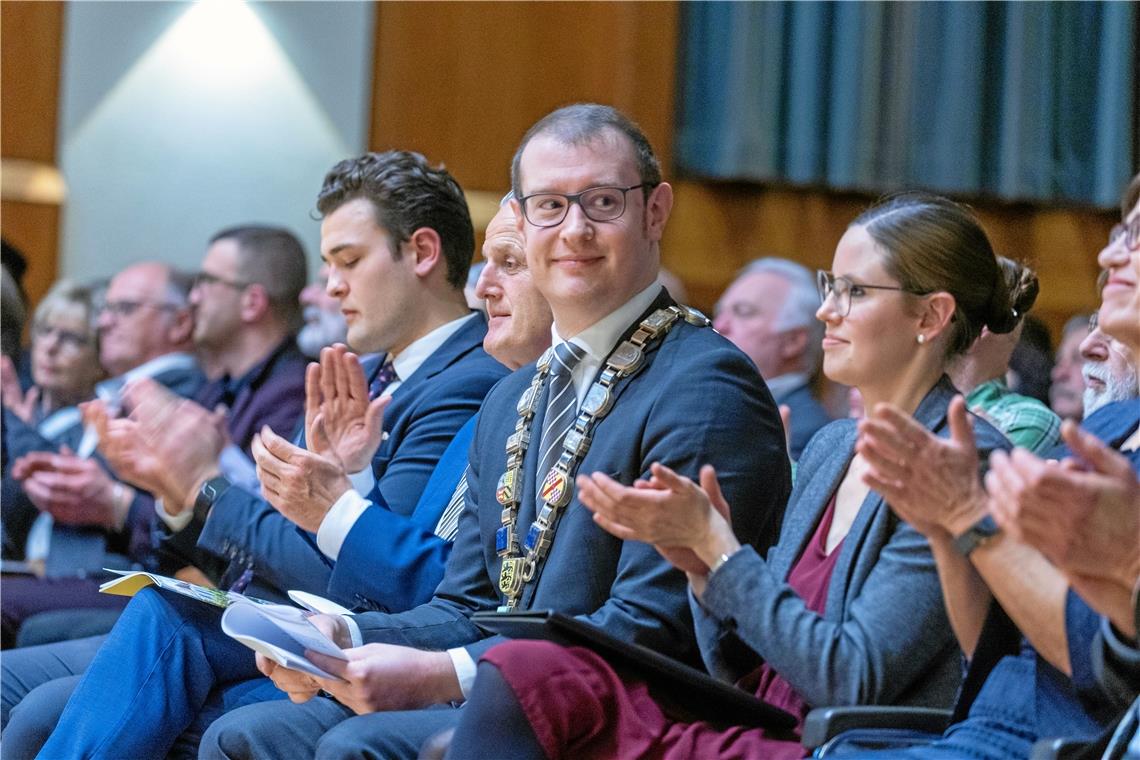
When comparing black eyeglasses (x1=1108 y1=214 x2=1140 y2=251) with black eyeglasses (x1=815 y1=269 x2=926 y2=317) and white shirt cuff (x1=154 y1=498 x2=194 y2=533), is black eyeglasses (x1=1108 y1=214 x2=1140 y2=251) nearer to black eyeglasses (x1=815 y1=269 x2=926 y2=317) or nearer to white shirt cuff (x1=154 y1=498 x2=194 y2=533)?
black eyeglasses (x1=815 y1=269 x2=926 y2=317)

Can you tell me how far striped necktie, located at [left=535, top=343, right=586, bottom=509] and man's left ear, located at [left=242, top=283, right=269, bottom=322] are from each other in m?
2.61

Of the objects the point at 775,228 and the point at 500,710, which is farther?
the point at 775,228

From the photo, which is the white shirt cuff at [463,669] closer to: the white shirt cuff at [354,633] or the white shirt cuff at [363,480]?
the white shirt cuff at [354,633]

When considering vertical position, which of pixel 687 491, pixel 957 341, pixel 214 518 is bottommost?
pixel 214 518

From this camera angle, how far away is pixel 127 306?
5301mm

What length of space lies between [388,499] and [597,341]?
0.66 m

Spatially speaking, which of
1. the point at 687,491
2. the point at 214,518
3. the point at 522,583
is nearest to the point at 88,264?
the point at 214,518

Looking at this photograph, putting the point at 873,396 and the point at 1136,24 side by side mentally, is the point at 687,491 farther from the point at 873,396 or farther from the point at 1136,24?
the point at 1136,24

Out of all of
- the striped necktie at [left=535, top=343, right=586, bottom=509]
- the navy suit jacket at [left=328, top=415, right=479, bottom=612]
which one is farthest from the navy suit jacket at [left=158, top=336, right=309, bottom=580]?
the striped necktie at [left=535, top=343, right=586, bottom=509]

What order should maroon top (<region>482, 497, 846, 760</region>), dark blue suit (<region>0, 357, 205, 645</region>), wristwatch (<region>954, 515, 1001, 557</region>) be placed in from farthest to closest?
dark blue suit (<region>0, 357, 205, 645</region>) < maroon top (<region>482, 497, 846, 760</region>) < wristwatch (<region>954, 515, 1001, 557</region>)

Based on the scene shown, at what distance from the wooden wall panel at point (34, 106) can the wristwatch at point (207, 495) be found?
3.26m

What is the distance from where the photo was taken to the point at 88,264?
6055 millimetres

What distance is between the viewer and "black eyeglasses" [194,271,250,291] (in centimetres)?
502

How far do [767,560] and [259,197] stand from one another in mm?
4102
